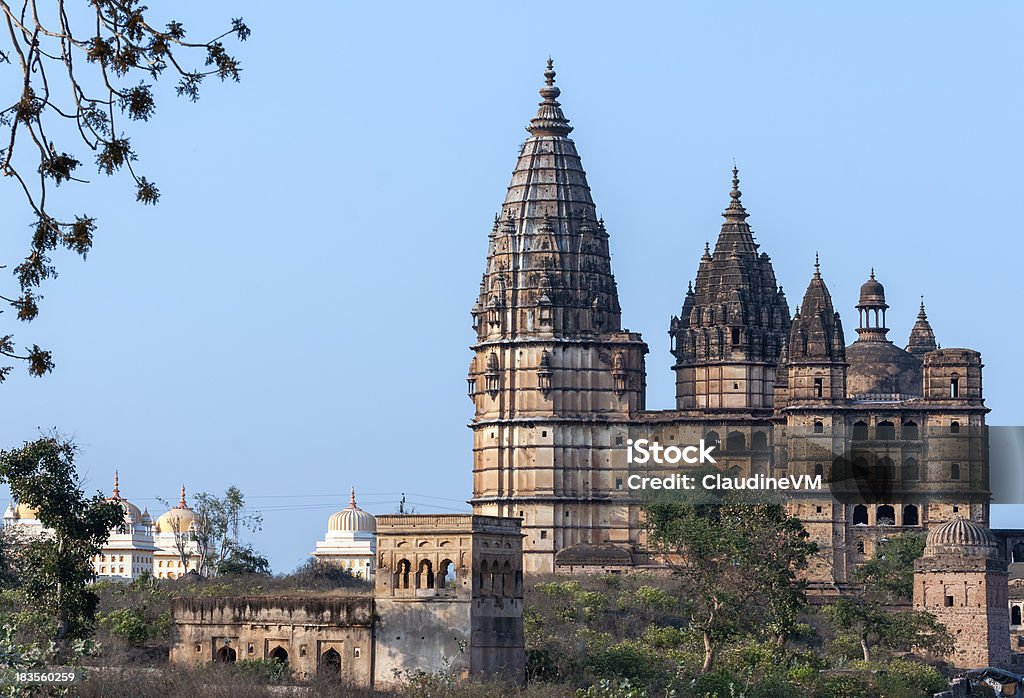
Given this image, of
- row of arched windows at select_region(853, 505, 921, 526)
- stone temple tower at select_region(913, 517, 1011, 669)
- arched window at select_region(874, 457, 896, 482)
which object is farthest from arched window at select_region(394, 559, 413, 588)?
row of arched windows at select_region(853, 505, 921, 526)

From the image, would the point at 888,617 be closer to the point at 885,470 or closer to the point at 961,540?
the point at 961,540

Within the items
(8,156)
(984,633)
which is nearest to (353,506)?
(984,633)

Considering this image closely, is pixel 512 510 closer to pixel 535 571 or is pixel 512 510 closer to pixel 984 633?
pixel 535 571

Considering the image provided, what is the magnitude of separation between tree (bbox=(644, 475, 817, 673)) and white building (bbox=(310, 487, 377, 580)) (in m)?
47.0

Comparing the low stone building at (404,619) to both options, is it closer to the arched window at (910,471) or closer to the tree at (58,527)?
the tree at (58,527)

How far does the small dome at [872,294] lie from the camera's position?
352ft

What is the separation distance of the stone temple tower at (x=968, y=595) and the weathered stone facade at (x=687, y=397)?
294 inches

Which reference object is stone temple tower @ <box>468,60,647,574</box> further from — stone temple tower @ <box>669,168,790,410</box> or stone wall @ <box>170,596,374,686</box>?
stone wall @ <box>170,596,374,686</box>

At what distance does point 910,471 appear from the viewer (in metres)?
97.4

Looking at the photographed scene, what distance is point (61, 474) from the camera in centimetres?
6462

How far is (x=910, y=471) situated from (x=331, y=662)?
4017 cm

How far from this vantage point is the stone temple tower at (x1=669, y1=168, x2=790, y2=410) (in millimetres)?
103750

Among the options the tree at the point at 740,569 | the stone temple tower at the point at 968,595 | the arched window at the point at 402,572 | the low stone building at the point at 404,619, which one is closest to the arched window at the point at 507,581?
the low stone building at the point at 404,619

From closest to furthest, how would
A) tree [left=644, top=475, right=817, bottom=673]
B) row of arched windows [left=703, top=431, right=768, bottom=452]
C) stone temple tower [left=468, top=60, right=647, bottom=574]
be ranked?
tree [left=644, top=475, right=817, bottom=673] < row of arched windows [left=703, top=431, right=768, bottom=452] < stone temple tower [left=468, top=60, right=647, bottom=574]
